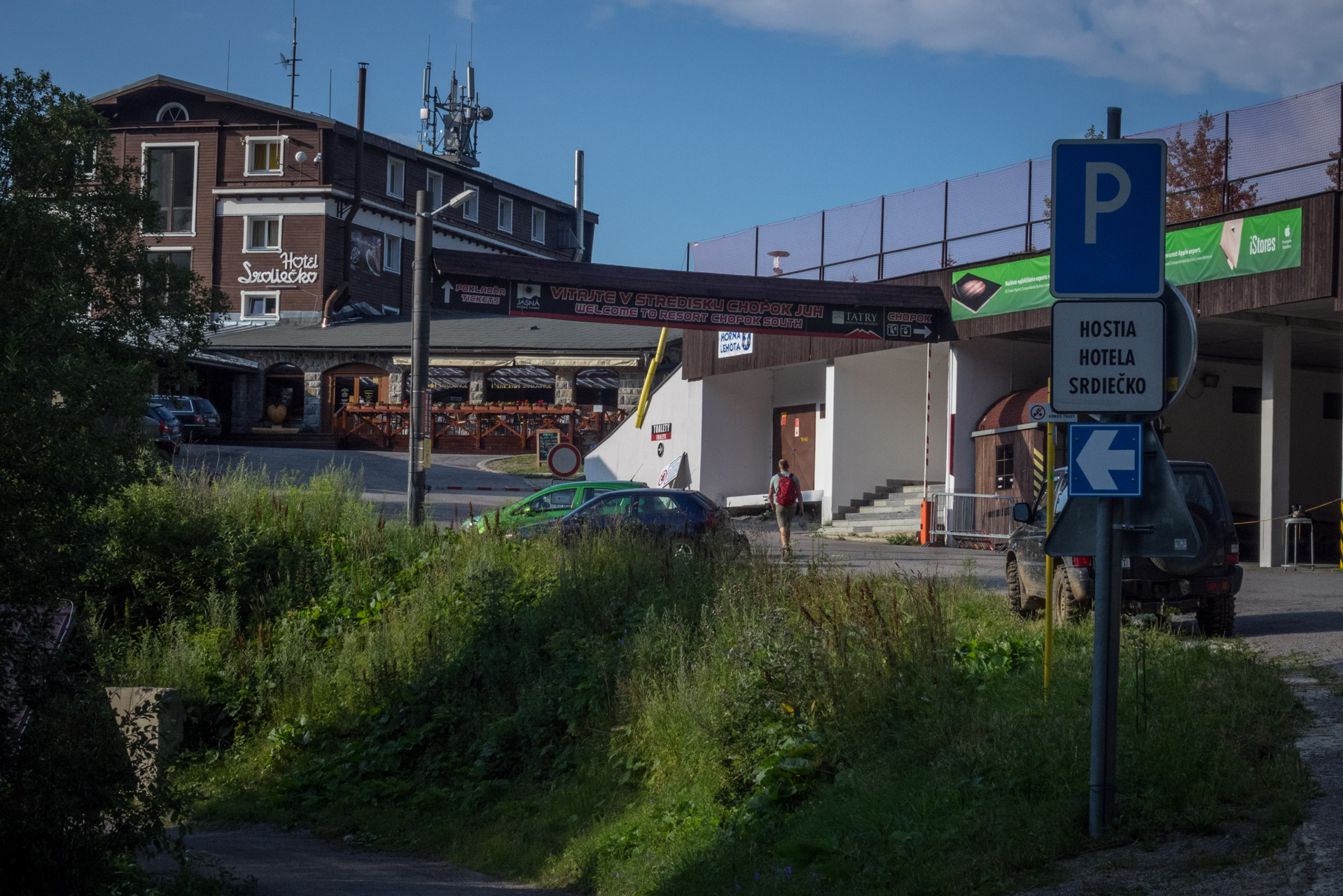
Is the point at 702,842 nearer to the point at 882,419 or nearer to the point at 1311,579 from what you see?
the point at 1311,579

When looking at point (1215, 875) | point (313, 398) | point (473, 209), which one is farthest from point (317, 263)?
point (1215, 875)

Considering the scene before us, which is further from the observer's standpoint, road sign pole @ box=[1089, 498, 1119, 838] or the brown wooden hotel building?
the brown wooden hotel building

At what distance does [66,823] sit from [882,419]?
23.5 metres

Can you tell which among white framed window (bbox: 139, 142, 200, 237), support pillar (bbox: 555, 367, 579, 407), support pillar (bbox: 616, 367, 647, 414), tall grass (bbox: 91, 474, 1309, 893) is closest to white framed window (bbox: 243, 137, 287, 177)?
white framed window (bbox: 139, 142, 200, 237)

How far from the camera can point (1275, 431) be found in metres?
21.1

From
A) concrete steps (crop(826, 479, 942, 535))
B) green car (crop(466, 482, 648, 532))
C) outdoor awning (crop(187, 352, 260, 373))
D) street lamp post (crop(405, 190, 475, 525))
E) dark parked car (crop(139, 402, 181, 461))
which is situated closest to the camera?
street lamp post (crop(405, 190, 475, 525))

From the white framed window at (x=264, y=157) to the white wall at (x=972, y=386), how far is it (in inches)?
1427

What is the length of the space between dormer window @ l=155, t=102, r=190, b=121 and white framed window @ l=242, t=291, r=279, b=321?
26.9 feet

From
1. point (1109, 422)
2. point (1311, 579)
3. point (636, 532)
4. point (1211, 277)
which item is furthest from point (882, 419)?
point (1109, 422)

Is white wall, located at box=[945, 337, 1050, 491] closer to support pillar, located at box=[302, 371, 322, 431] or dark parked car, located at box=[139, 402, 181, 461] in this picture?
dark parked car, located at box=[139, 402, 181, 461]

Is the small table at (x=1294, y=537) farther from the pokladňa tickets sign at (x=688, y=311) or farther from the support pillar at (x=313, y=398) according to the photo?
the support pillar at (x=313, y=398)

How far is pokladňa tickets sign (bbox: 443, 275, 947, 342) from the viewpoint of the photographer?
21.1 metres

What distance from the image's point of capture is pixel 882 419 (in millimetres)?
28891

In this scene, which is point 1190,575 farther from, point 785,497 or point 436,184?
point 436,184
